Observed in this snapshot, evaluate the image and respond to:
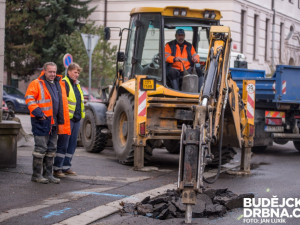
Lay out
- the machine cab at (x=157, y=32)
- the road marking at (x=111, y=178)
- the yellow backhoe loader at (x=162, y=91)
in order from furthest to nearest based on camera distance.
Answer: the machine cab at (x=157, y=32) < the yellow backhoe loader at (x=162, y=91) < the road marking at (x=111, y=178)

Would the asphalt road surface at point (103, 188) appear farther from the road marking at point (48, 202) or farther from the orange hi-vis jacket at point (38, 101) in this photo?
the orange hi-vis jacket at point (38, 101)

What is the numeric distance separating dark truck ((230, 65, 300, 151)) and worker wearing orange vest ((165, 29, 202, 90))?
11.3ft

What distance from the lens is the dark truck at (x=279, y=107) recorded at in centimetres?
1509

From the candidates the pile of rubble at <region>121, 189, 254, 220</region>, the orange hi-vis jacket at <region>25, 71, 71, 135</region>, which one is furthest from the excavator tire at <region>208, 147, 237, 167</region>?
the pile of rubble at <region>121, 189, 254, 220</region>

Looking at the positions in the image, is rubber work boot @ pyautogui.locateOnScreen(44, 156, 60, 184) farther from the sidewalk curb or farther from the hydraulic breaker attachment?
the hydraulic breaker attachment

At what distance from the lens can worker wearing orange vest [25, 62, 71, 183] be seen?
9.58 m

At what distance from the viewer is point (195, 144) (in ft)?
24.7

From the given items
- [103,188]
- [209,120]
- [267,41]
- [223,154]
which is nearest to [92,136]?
[223,154]

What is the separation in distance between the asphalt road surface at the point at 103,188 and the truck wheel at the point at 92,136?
0.25 meters

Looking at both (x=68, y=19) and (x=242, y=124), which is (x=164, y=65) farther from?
(x=68, y=19)

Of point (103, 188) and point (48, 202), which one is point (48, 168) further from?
point (48, 202)

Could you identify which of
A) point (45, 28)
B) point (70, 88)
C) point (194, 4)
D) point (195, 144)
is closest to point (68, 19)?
point (45, 28)

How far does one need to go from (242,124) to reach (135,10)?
10.1ft

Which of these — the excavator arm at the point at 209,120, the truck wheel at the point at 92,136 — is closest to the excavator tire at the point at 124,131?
the truck wheel at the point at 92,136
